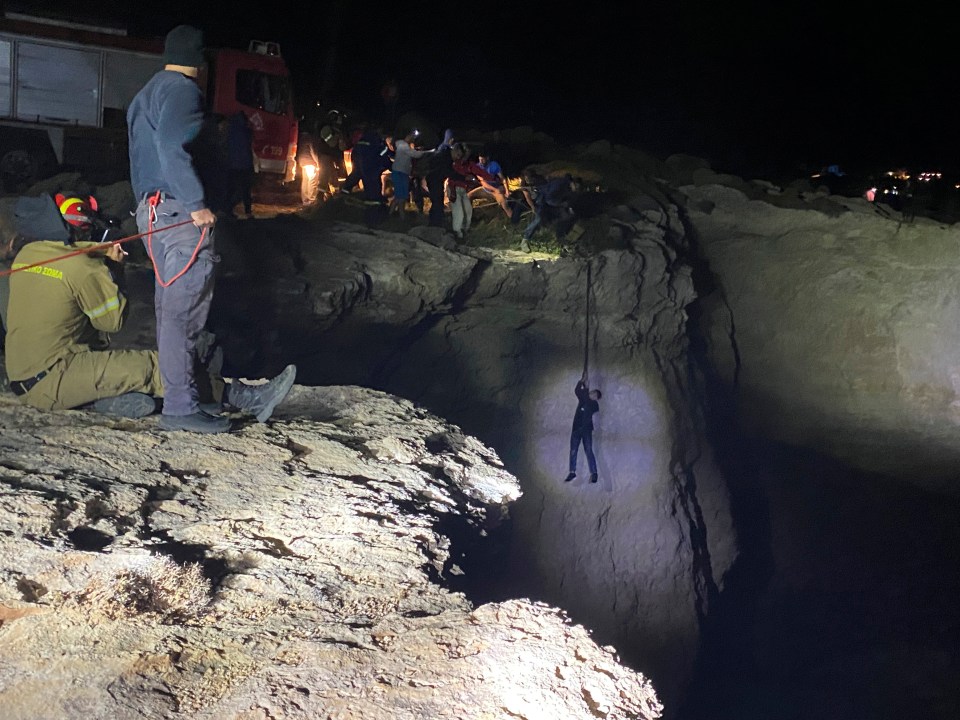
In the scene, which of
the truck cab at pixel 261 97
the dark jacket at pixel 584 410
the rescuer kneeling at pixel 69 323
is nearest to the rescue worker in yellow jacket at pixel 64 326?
the rescuer kneeling at pixel 69 323

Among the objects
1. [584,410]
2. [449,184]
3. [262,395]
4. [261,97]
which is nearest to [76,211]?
[262,395]

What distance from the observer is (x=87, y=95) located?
13.5 meters

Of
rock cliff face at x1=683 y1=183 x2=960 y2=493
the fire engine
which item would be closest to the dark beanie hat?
rock cliff face at x1=683 y1=183 x2=960 y2=493

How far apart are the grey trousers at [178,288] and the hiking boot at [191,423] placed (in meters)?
0.12

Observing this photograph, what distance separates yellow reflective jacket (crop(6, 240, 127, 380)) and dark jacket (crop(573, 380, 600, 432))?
228 inches

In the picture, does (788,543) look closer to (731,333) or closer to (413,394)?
(731,333)

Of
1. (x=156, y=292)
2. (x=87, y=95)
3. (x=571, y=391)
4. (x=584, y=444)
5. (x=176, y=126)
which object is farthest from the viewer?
(x=87, y=95)

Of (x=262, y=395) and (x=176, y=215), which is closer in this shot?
(x=176, y=215)

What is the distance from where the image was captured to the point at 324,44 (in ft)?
83.6

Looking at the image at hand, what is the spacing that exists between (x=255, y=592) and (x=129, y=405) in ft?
5.92

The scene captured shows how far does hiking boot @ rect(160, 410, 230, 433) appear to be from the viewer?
13.6 feet

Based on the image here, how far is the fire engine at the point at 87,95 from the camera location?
42.9 ft

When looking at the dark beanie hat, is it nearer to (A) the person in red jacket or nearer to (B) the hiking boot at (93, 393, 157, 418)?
(B) the hiking boot at (93, 393, 157, 418)

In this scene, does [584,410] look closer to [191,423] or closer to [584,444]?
[584,444]
